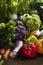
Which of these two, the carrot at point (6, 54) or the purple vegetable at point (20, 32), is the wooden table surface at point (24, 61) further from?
the purple vegetable at point (20, 32)

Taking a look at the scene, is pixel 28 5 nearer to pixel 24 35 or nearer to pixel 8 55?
pixel 24 35

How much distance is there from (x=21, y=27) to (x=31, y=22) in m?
0.11

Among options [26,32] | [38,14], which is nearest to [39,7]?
[38,14]

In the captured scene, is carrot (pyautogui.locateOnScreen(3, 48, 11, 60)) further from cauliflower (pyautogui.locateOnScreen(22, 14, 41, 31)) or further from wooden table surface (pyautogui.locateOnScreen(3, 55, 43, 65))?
cauliflower (pyautogui.locateOnScreen(22, 14, 41, 31))

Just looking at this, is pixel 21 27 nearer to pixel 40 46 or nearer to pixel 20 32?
pixel 20 32

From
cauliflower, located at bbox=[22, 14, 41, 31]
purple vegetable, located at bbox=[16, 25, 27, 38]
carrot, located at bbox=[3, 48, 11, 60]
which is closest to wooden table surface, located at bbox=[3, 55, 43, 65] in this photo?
carrot, located at bbox=[3, 48, 11, 60]

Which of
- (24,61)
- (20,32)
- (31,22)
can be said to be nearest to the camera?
(24,61)

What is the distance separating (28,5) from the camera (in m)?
1.75

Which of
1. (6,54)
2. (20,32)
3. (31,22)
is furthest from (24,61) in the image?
(31,22)

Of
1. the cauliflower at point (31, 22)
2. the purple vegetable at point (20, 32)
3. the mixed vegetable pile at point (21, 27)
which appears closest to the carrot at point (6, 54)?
the mixed vegetable pile at point (21, 27)

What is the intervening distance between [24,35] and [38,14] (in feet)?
1.14

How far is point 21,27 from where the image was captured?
1.51 m

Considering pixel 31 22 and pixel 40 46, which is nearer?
pixel 40 46

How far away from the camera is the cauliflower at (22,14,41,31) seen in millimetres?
1588
